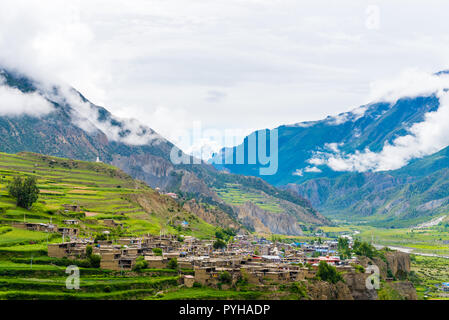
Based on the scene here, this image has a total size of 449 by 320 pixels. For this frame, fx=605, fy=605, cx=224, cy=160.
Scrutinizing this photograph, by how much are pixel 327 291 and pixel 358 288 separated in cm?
995

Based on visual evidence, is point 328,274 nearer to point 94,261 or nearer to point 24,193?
point 94,261

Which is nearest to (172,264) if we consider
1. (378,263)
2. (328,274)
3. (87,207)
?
(328,274)

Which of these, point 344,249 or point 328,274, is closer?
point 328,274

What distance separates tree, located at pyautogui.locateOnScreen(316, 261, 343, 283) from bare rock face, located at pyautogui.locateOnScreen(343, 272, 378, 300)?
324cm

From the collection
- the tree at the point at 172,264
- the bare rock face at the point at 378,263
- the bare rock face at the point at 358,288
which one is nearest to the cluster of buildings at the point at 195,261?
the tree at the point at 172,264

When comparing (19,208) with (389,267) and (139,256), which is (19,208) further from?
(389,267)

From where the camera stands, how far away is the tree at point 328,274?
331 feet

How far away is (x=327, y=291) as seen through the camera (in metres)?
98.2
